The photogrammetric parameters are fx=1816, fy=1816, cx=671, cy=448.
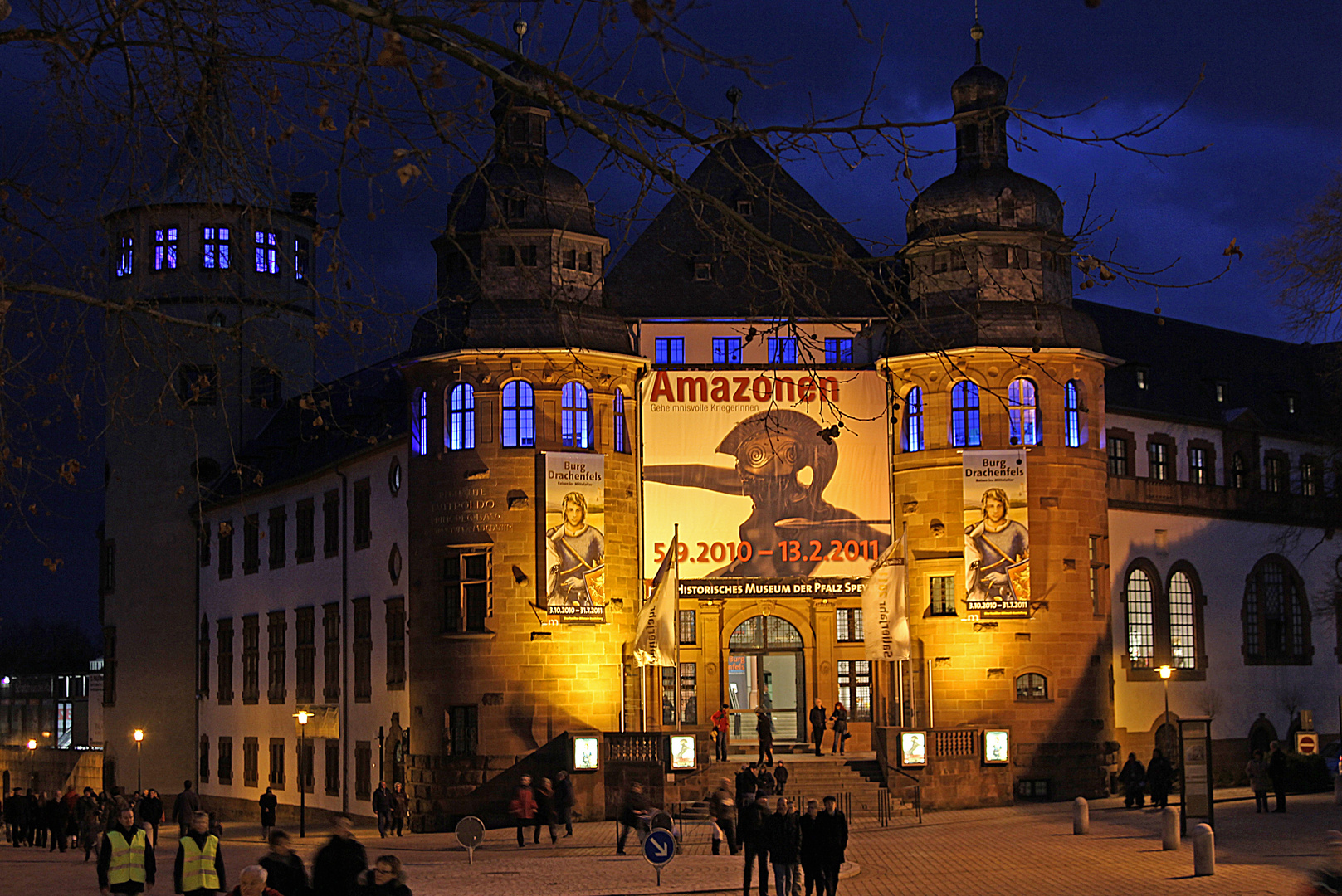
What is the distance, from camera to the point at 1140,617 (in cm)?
5247

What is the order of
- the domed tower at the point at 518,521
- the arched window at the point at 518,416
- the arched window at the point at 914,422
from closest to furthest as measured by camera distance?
the domed tower at the point at 518,521
the arched window at the point at 518,416
the arched window at the point at 914,422

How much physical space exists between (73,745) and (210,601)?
2902 cm

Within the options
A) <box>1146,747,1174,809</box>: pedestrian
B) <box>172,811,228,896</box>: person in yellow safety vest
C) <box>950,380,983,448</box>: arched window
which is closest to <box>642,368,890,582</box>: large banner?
<box>950,380,983,448</box>: arched window

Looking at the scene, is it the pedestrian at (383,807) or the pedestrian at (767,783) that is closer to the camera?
the pedestrian at (767,783)

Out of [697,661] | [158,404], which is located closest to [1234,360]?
[697,661]

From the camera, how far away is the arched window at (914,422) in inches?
1829

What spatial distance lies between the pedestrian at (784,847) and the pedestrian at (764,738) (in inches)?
720

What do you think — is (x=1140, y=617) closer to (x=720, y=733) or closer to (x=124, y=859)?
(x=720, y=733)

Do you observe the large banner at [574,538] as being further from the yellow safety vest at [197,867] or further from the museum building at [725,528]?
the yellow safety vest at [197,867]

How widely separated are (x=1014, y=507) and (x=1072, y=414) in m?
3.54

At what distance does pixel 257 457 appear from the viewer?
6388 centimetres

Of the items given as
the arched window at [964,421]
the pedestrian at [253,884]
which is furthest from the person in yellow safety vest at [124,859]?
the arched window at [964,421]

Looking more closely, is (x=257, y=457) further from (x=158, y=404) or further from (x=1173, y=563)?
(x=158, y=404)

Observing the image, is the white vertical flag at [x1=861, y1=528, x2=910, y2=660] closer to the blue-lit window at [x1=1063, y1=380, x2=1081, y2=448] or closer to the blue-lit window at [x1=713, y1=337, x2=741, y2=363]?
the blue-lit window at [x1=1063, y1=380, x2=1081, y2=448]
